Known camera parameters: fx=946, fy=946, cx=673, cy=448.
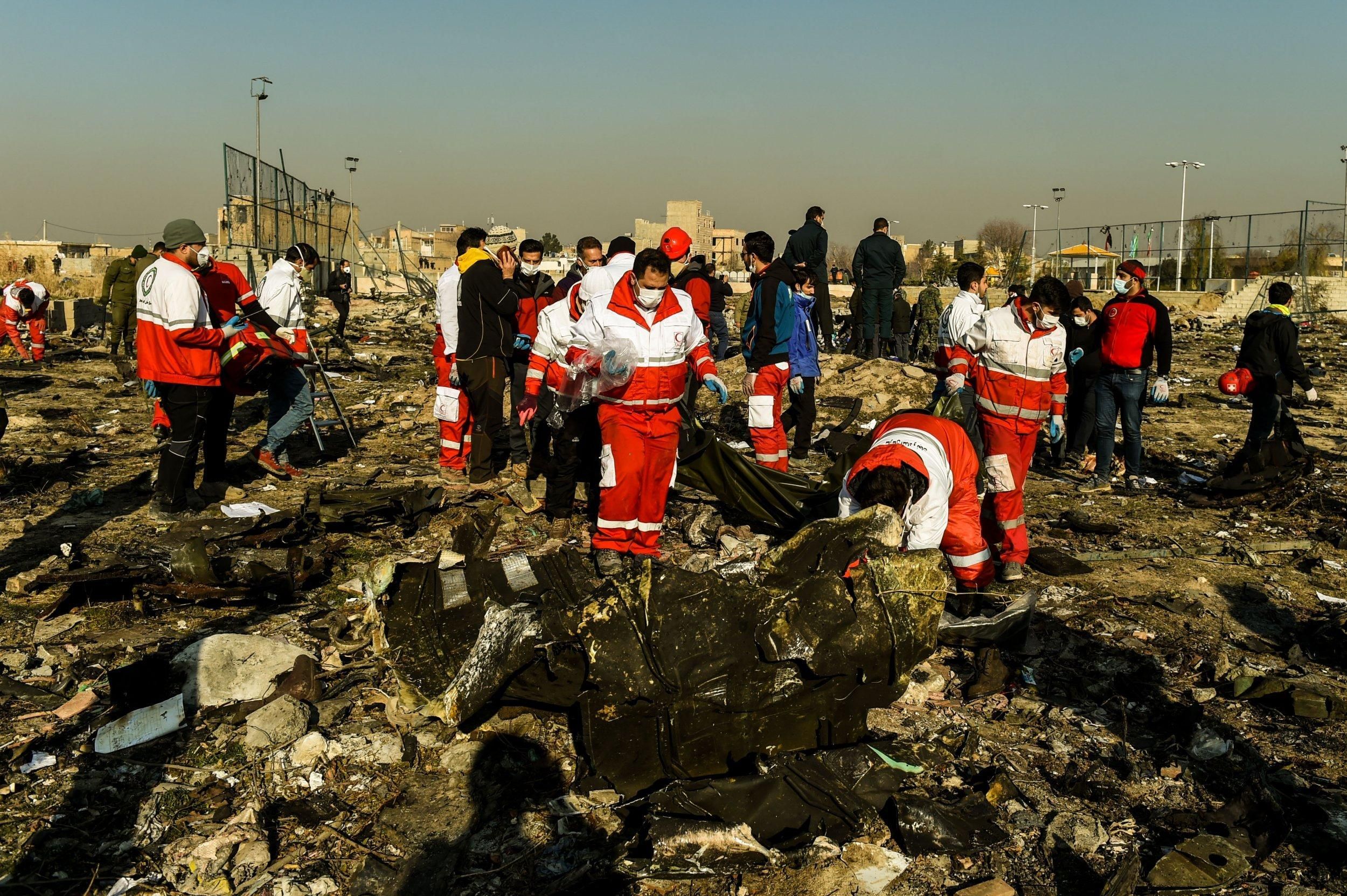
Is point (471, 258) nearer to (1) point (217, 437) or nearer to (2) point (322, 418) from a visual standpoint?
(1) point (217, 437)

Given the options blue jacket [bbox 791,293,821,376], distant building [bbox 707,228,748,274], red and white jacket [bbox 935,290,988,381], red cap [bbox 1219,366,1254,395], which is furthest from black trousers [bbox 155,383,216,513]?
distant building [bbox 707,228,748,274]

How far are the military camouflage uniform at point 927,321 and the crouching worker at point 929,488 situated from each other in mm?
10297

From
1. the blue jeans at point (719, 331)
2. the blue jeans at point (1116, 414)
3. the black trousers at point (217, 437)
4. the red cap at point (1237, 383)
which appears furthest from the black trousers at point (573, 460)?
the blue jeans at point (719, 331)

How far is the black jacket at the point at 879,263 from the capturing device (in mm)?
12297

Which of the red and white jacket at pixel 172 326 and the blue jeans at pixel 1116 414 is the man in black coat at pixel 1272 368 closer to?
the blue jeans at pixel 1116 414

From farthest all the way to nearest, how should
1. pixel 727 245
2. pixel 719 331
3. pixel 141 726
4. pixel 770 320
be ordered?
pixel 727 245
pixel 719 331
pixel 770 320
pixel 141 726

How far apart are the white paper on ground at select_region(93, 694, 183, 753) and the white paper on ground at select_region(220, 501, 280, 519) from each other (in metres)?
2.53

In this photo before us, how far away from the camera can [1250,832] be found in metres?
3.11

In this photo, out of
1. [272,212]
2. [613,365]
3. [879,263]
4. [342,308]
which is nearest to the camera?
[613,365]

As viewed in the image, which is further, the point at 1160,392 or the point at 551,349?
the point at 1160,392

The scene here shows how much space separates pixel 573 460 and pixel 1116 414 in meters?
4.81

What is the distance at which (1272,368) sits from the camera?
291 inches

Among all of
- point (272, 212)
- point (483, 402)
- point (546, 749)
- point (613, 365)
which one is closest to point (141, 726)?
point (546, 749)

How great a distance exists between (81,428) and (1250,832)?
9837 millimetres
